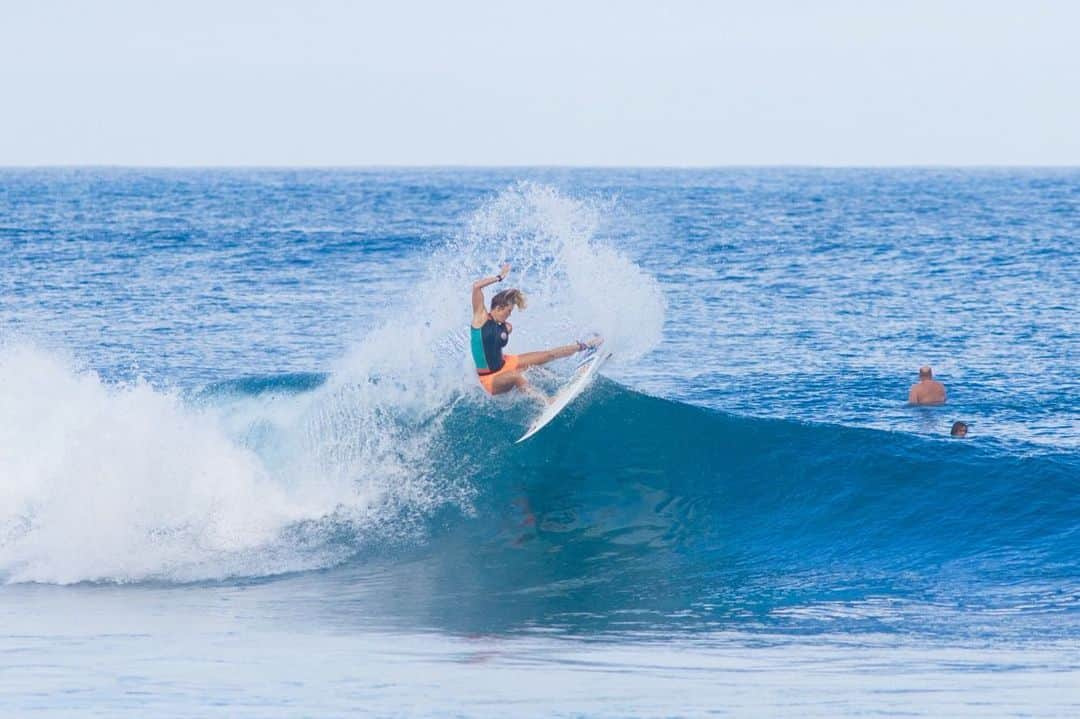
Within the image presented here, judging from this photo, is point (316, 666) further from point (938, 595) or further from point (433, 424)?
point (433, 424)

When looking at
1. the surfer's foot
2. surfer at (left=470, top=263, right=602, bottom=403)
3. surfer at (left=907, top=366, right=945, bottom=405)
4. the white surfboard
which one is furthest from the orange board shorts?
surfer at (left=907, top=366, right=945, bottom=405)

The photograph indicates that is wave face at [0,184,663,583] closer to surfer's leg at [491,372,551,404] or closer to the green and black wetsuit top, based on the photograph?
surfer's leg at [491,372,551,404]

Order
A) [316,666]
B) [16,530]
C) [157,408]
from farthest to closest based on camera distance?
[157,408]
[16,530]
[316,666]

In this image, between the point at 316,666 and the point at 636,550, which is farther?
the point at 636,550

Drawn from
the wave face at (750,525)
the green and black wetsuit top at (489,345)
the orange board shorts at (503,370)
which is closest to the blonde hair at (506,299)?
the green and black wetsuit top at (489,345)

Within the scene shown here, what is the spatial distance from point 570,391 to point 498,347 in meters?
1.56

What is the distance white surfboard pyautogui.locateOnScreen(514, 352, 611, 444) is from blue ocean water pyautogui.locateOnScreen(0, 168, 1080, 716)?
0.28m

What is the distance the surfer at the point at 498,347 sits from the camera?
14.0 metres

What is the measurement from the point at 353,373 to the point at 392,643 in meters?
6.80

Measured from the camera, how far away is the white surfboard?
1563cm

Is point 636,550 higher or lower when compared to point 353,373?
lower

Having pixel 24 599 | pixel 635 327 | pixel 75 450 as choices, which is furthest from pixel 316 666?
pixel 635 327

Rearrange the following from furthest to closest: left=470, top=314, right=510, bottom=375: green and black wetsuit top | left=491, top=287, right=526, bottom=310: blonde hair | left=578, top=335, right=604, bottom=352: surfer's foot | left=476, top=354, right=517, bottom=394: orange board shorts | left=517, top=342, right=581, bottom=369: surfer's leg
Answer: left=578, top=335, right=604, bottom=352: surfer's foot → left=476, top=354, right=517, bottom=394: orange board shorts → left=517, top=342, right=581, bottom=369: surfer's leg → left=470, top=314, right=510, bottom=375: green and black wetsuit top → left=491, top=287, right=526, bottom=310: blonde hair

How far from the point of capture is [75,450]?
48.0ft
